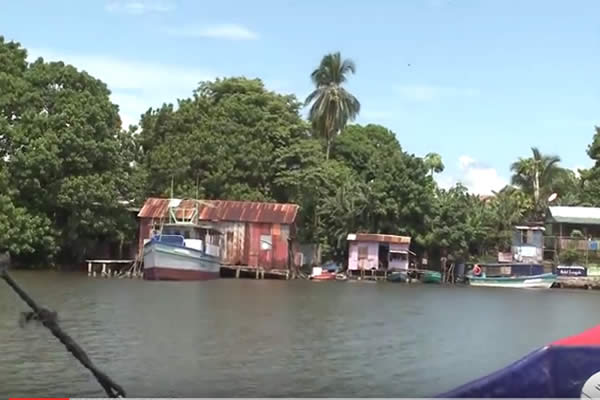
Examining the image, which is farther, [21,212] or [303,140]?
[303,140]

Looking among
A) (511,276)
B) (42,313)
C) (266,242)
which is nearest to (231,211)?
(266,242)

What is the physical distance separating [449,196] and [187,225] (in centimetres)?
1661

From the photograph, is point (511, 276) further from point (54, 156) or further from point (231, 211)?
point (54, 156)

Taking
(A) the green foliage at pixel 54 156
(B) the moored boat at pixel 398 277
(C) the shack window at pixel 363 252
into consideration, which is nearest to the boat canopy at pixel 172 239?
(A) the green foliage at pixel 54 156

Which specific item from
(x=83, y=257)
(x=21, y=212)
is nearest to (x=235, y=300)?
(x=21, y=212)

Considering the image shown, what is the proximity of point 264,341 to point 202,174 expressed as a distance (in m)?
31.0

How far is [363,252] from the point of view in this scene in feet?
159

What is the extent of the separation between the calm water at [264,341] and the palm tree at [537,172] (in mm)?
25706

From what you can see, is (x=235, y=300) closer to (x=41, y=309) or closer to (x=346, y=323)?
(x=346, y=323)

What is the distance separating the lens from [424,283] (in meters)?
48.4

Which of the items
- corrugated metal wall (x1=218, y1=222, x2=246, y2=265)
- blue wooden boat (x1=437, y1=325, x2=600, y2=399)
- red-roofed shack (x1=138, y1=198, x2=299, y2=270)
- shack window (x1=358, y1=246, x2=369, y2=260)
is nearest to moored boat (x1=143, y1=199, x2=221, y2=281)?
red-roofed shack (x1=138, y1=198, x2=299, y2=270)

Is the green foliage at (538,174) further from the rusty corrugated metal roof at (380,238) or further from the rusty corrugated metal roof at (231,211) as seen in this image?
the rusty corrugated metal roof at (231,211)

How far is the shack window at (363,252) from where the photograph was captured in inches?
1906

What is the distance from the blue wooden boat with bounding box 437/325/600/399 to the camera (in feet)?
16.2
